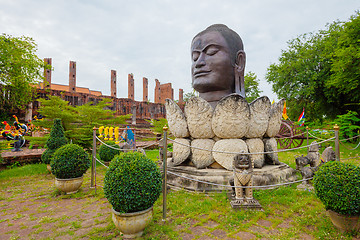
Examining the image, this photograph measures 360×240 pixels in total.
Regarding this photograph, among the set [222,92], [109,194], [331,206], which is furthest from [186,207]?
[222,92]

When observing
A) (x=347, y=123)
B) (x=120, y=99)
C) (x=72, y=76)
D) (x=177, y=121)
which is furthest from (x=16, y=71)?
(x=347, y=123)

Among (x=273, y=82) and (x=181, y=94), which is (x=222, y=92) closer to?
(x=273, y=82)

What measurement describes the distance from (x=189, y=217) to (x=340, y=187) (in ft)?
7.08

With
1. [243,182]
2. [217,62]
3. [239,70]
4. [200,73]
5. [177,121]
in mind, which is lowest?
[243,182]

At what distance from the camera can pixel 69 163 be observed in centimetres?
451

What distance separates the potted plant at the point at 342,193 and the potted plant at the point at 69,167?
479cm

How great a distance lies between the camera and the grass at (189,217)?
2.72m

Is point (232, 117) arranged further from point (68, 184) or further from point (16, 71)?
point (16, 71)

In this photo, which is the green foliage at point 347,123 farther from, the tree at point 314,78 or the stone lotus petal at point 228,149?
the stone lotus petal at point 228,149

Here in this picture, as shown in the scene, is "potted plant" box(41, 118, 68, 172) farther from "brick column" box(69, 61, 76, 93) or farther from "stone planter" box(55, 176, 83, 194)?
"brick column" box(69, 61, 76, 93)

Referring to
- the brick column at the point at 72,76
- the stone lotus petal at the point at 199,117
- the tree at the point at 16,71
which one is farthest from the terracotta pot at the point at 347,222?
the brick column at the point at 72,76

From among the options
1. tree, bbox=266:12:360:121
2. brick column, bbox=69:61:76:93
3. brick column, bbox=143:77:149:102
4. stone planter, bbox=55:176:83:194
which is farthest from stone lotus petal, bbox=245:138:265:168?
brick column, bbox=143:77:149:102

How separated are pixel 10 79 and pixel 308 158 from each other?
19.9 m

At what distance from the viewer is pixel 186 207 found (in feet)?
11.3
